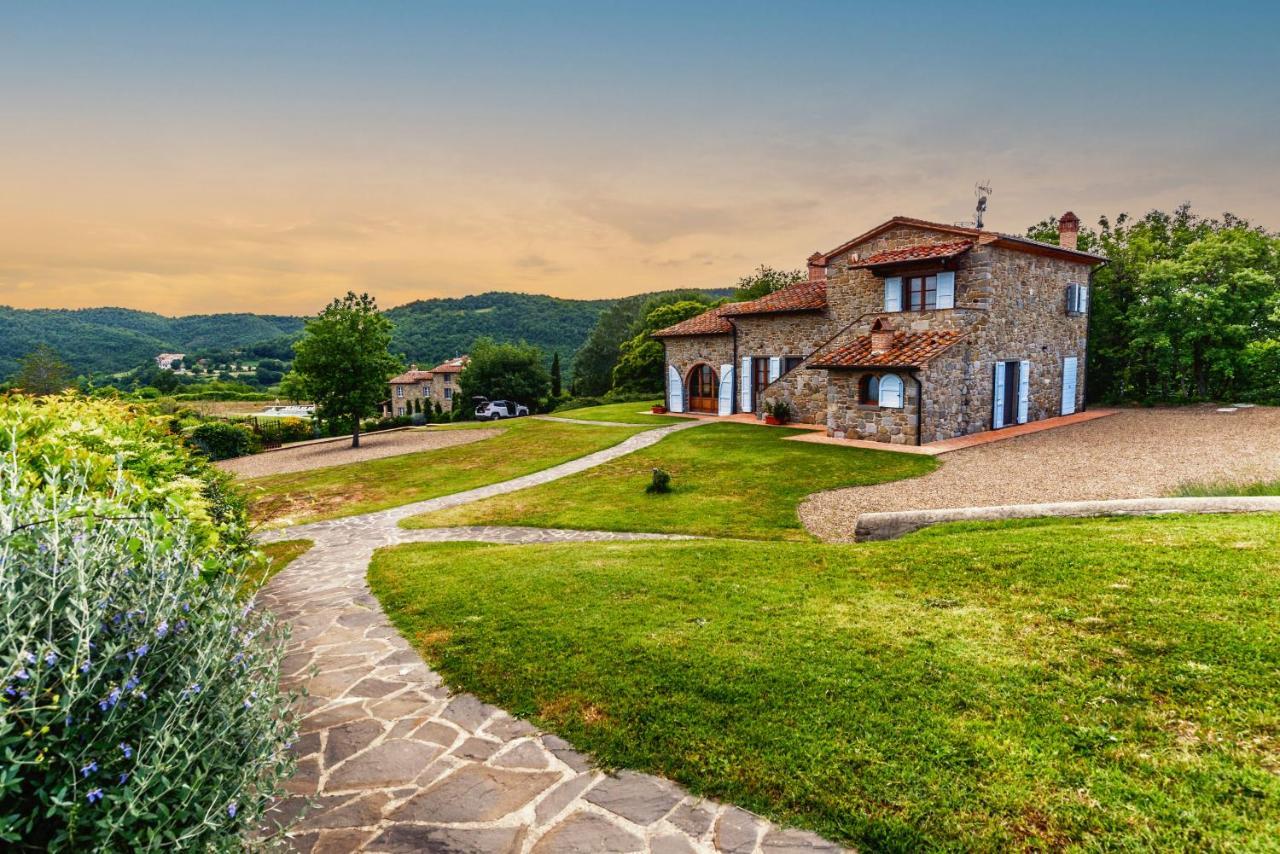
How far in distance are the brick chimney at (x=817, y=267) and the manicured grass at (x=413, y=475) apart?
1159 cm

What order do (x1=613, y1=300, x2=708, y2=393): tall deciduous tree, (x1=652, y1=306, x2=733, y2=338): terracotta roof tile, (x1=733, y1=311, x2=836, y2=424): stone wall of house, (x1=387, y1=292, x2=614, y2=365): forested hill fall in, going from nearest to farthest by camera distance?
(x1=733, y1=311, x2=836, y2=424): stone wall of house < (x1=652, y1=306, x2=733, y2=338): terracotta roof tile < (x1=613, y1=300, x2=708, y2=393): tall deciduous tree < (x1=387, y1=292, x2=614, y2=365): forested hill

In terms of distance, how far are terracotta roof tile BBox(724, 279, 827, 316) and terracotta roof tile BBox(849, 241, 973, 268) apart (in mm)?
3351

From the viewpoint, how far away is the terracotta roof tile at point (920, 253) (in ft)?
63.4

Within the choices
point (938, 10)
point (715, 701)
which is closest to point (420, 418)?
point (938, 10)

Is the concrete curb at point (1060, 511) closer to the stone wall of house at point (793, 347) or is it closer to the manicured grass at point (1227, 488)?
the manicured grass at point (1227, 488)

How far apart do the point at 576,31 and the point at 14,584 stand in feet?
69.4

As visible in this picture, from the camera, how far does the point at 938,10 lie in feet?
59.1

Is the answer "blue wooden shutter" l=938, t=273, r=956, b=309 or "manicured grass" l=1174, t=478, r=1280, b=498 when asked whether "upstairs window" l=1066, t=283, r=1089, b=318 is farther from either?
"manicured grass" l=1174, t=478, r=1280, b=498

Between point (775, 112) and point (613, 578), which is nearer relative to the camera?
point (613, 578)

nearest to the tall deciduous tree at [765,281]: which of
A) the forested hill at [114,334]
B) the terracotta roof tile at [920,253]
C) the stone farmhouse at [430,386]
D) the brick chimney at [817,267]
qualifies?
the brick chimney at [817,267]

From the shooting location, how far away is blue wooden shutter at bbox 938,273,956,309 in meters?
19.7

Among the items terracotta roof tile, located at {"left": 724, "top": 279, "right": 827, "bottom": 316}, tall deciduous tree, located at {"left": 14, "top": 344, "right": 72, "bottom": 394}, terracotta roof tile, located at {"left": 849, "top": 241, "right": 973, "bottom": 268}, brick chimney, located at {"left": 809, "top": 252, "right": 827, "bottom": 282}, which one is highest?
brick chimney, located at {"left": 809, "top": 252, "right": 827, "bottom": 282}

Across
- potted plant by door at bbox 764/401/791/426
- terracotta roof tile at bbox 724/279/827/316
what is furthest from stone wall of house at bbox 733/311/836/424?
terracotta roof tile at bbox 724/279/827/316

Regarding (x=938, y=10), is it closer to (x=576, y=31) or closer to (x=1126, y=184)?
(x=576, y=31)
